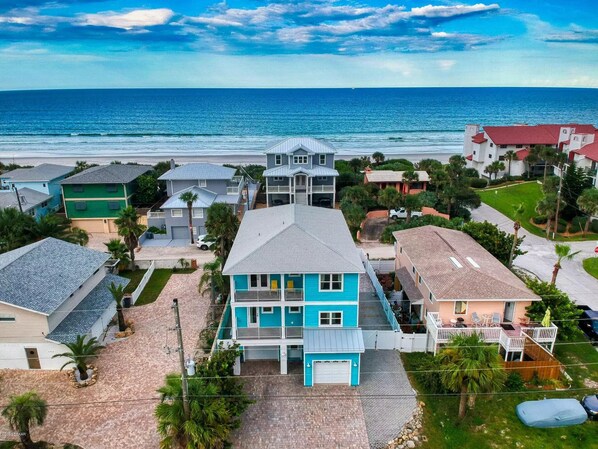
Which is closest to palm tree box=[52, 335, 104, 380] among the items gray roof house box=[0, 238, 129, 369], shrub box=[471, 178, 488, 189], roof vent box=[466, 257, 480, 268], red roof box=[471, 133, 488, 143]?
gray roof house box=[0, 238, 129, 369]

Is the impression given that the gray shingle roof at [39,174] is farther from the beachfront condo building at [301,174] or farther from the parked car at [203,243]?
the beachfront condo building at [301,174]

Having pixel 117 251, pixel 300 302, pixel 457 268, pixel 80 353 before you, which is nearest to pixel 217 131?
pixel 117 251

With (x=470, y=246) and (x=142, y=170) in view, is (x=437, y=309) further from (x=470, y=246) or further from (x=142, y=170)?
(x=142, y=170)

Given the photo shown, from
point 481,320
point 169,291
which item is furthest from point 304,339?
point 169,291

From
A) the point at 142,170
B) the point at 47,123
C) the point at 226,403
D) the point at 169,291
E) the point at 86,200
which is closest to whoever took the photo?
the point at 226,403

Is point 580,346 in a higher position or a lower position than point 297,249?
lower

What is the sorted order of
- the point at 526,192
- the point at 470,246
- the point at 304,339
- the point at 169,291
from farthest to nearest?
1. the point at 526,192
2. the point at 169,291
3. the point at 470,246
4. the point at 304,339
